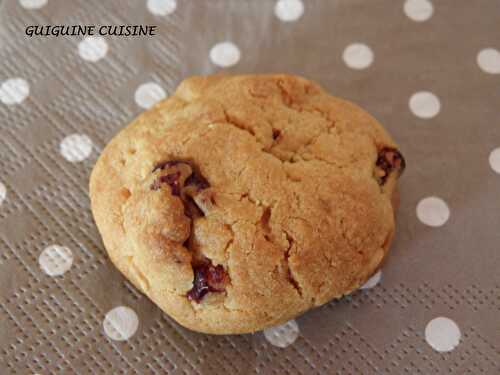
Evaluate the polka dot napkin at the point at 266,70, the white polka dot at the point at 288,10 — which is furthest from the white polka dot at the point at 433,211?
the white polka dot at the point at 288,10

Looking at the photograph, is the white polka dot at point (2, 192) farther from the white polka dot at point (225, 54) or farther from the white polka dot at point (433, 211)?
the white polka dot at point (433, 211)

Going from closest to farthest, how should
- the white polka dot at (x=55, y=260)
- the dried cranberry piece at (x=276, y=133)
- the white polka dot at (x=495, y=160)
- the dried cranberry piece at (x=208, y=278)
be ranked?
the dried cranberry piece at (x=208, y=278) → the dried cranberry piece at (x=276, y=133) → the white polka dot at (x=55, y=260) → the white polka dot at (x=495, y=160)

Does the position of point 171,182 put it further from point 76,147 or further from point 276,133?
point 76,147

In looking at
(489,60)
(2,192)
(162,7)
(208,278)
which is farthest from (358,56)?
(2,192)

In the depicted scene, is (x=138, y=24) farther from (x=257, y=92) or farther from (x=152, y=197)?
(x=152, y=197)

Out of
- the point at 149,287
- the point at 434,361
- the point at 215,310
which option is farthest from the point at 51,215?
the point at 434,361

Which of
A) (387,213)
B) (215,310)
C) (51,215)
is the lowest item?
(51,215)

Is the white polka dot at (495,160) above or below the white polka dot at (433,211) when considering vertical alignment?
above

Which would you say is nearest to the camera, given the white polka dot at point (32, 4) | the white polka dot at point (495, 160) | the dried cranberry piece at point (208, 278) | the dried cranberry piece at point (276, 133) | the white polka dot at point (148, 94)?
the dried cranberry piece at point (208, 278)
